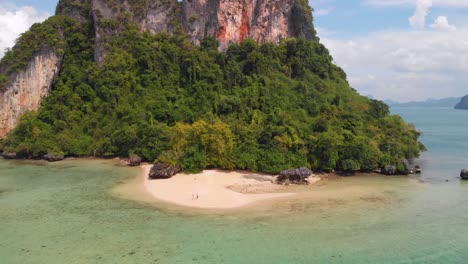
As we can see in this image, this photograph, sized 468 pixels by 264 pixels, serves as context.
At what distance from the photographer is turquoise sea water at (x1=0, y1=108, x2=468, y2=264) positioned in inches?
701

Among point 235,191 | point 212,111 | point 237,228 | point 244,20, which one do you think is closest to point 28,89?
point 212,111

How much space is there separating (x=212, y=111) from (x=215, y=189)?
14640 mm

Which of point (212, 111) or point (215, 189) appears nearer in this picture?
point (215, 189)

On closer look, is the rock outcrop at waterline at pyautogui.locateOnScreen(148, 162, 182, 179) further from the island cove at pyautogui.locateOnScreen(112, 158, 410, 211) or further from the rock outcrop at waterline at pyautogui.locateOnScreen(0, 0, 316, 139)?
the rock outcrop at waterline at pyautogui.locateOnScreen(0, 0, 316, 139)

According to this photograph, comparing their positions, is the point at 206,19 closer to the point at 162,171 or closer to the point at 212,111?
the point at 212,111

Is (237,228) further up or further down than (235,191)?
further down

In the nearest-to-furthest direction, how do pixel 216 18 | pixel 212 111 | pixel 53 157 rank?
pixel 53 157
pixel 212 111
pixel 216 18

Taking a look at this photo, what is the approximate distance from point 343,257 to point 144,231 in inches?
416

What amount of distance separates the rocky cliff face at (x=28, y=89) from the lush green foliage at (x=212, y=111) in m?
1.63

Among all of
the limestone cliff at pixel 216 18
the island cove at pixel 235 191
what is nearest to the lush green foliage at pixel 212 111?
the island cove at pixel 235 191

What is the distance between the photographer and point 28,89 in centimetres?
4744

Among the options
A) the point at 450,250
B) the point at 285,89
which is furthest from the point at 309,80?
the point at 450,250

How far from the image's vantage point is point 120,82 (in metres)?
47.6

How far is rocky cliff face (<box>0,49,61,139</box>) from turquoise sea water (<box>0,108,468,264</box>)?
19362mm
